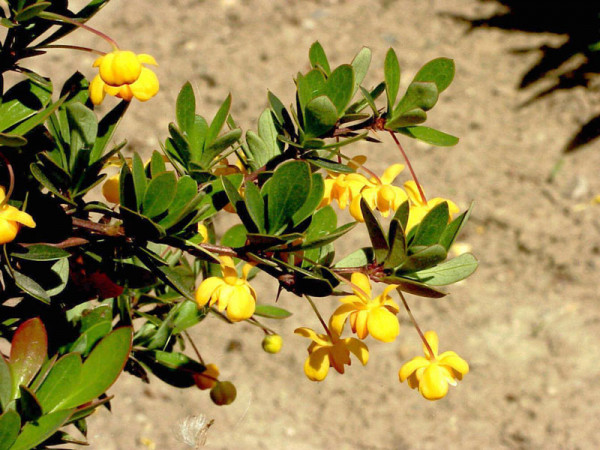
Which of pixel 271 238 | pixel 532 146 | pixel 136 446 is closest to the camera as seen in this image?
pixel 271 238

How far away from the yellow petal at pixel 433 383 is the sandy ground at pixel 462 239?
1359 millimetres

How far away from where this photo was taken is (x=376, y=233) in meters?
0.79

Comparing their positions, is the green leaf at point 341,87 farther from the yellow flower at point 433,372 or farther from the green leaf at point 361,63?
the yellow flower at point 433,372

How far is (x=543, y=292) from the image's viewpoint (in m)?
2.48

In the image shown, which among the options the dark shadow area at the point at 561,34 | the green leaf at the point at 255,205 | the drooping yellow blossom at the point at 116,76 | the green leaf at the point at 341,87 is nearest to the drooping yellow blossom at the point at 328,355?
the green leaf at the point at 255,205

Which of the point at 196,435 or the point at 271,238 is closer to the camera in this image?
the point at 271,238

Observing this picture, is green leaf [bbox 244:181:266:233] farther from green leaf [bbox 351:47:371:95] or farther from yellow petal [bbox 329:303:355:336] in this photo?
green leaf [bbox 351:47:371:95]

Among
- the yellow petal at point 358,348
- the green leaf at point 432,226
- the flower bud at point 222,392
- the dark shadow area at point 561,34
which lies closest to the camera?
the green leaf at point 432,226

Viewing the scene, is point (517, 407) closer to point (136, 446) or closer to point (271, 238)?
point (136, 446)

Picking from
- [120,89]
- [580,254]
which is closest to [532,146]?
[580,254]

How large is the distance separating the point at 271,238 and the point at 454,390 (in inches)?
69.4

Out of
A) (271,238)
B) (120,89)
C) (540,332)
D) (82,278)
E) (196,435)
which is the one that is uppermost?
(120,89)

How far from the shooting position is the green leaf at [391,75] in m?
0.88

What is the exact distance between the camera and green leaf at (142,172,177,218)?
0.78m
